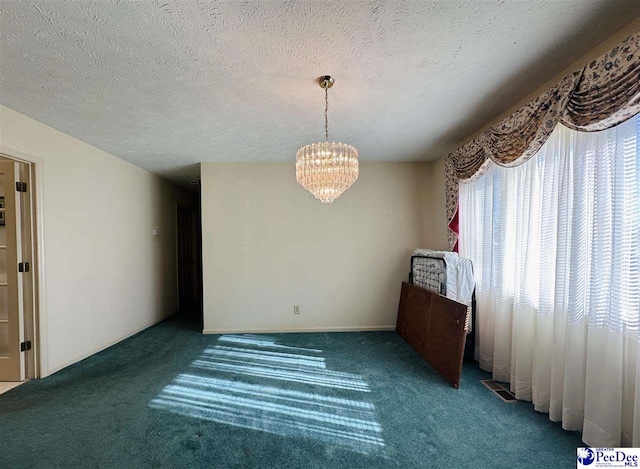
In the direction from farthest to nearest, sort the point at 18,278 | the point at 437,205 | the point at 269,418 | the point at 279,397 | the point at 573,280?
the point at 437,205
the point at 18,278
the point at 279,397
the point at 269,418
the point at 573,280

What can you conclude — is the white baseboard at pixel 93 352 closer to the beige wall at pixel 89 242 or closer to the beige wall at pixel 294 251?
the beige wall at pixel 89 242

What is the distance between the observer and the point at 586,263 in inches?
65.5

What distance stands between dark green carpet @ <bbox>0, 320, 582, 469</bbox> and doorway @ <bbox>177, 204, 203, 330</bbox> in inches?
89.2

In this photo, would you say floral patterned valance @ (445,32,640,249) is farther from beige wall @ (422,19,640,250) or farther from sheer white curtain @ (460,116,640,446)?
beige wall @ (422,19,640,250)

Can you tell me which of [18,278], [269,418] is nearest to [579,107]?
[269,418]

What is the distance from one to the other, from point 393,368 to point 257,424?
141cm

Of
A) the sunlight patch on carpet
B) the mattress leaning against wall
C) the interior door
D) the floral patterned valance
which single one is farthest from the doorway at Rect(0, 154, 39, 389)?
the floral patterned valance

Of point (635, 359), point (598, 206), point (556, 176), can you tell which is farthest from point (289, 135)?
point (635, 359)

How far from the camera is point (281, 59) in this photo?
159 cm

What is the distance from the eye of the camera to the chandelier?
1.93m

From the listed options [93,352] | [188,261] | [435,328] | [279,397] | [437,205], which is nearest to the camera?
[279,397]

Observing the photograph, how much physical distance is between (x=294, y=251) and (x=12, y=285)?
2831 mm

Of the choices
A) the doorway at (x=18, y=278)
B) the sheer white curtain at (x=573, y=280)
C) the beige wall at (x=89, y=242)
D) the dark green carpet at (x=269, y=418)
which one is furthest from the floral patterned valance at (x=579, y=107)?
the doorway at (x=18, y=278)

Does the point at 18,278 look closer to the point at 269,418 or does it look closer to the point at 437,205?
the point at 269,418
